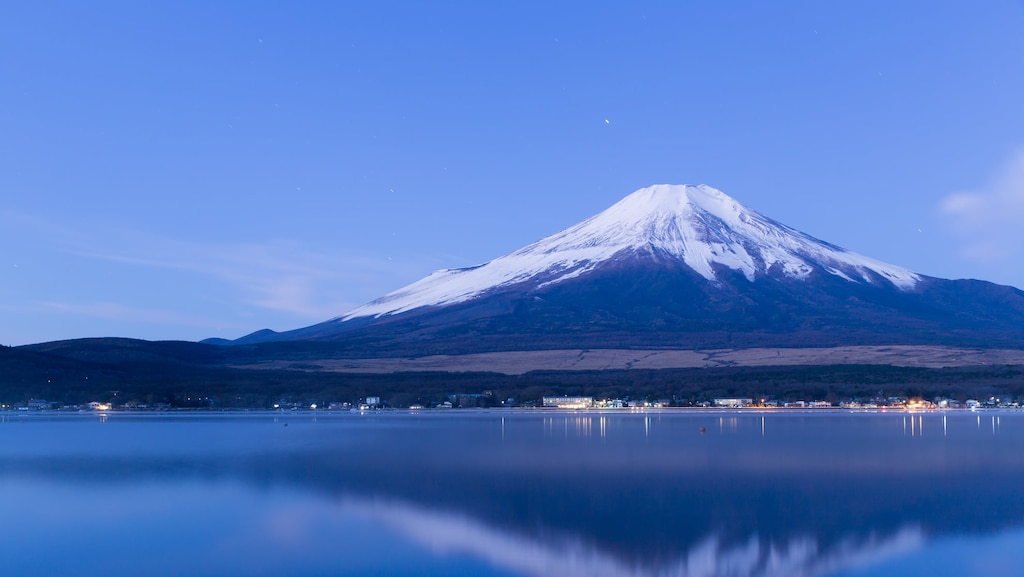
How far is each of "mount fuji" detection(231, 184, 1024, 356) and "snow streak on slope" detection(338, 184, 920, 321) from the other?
0.38m

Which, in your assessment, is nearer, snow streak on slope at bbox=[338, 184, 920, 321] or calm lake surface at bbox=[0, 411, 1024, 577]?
calm lake surface at bbox=[0, 411, 1024, 577]

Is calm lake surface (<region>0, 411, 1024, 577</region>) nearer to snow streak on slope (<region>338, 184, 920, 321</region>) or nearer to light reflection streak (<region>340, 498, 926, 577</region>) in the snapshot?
light reflection streak (<region>340, 498, 926, 577</region>)

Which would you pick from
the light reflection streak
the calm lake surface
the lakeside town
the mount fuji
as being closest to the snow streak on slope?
the mount fuji

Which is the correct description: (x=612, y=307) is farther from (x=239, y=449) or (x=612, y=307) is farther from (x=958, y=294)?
(x=239, y=449)

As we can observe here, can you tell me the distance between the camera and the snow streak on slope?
171 metres

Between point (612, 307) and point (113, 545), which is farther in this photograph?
point (612, 307)

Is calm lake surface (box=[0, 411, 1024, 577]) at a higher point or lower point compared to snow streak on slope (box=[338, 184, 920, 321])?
lower

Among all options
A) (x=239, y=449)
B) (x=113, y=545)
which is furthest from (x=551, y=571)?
(x=239, y=449)

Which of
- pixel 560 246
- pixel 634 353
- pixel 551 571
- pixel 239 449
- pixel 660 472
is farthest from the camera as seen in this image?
pixel 560 246

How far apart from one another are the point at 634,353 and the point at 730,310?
32666 mm

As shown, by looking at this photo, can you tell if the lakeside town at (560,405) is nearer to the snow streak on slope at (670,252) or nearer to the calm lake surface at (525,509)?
the calm lake surface at (525,509)

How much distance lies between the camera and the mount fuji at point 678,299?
132125 millimetres

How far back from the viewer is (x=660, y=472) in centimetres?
2811

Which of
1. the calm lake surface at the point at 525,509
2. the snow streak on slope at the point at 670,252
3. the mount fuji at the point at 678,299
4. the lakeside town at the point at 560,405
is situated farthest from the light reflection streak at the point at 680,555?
the snow streak on slope at the point at 670,252
